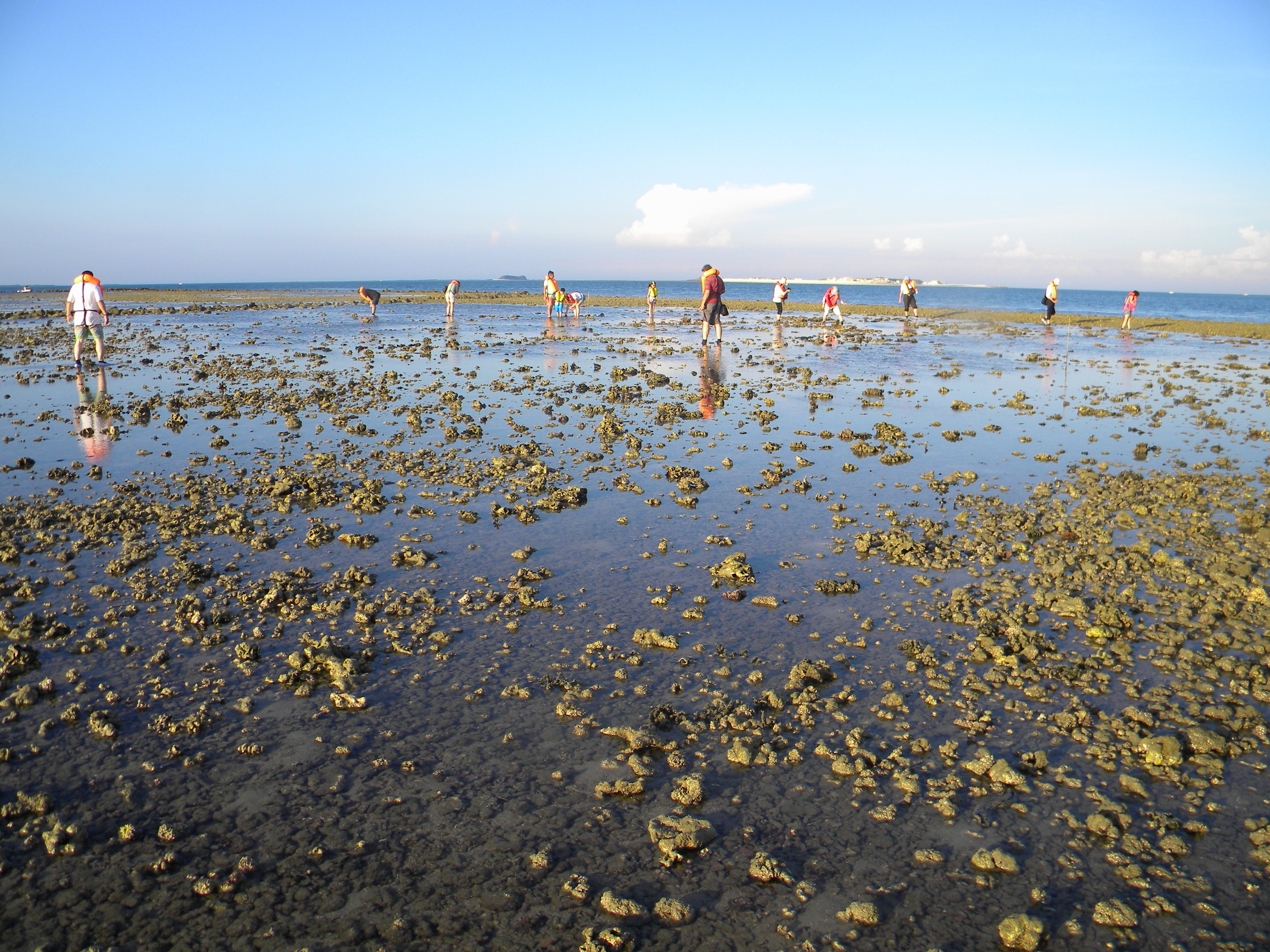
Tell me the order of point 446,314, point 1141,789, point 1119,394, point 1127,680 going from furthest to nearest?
point 446,314
point 1119,394
point 1127,680
point 1141,789

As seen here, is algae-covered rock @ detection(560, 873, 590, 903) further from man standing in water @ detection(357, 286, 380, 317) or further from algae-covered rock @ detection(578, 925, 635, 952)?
man standing in water @ detection(357, 286, 380, 317)

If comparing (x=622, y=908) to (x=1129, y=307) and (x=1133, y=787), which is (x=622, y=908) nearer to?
(x=1133, y=787)

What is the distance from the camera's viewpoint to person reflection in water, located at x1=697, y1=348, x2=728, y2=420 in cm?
1622

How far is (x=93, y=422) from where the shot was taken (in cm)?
1391

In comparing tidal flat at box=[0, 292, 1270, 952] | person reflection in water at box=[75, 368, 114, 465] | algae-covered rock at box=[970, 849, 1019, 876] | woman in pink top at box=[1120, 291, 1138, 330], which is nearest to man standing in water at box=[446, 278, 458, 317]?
person reflection in water at box=[75, 368, 114, 465]

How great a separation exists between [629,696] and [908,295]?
4760 cm

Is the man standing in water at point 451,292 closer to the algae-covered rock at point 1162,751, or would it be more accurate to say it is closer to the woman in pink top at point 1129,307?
the woman in pink top at point 1129,307

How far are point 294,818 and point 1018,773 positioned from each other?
13.3 feet

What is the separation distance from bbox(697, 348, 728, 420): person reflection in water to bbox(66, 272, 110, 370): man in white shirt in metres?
14.9

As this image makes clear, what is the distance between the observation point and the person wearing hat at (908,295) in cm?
4603

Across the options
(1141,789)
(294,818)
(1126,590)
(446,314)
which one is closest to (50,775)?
(294,818)

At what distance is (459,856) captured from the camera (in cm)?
395

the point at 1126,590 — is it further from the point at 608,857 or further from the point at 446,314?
the point at 446,314

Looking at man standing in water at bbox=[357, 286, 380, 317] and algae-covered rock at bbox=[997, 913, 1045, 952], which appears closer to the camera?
algae-covered rock at bbox=[997, 913, 1045, 952]
